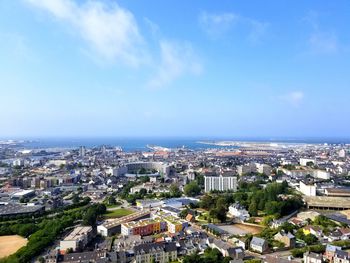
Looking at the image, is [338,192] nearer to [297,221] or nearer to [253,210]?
[253,210]

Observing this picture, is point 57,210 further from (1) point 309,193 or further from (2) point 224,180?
(1) point 309,193

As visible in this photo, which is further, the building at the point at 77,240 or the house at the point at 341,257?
the building at the point at 77,240

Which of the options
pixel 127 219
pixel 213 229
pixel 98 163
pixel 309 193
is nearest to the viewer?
pixel 213 229

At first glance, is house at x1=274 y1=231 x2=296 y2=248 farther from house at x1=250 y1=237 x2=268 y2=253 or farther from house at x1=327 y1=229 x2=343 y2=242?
house at x1=327 y1=229 x2=343 y2=242

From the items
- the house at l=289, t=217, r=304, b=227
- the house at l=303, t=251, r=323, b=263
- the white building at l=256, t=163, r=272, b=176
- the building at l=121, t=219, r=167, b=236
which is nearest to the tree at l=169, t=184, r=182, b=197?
the building at l=121, t=219, r=167, b=236

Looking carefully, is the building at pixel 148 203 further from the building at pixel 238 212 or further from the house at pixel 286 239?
the house at pixel 286 239

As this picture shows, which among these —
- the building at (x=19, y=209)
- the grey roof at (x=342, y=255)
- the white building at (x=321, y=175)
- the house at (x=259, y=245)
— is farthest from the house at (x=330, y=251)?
the white building at (x=321, y=175)

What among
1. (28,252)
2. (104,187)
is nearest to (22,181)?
(104,187)

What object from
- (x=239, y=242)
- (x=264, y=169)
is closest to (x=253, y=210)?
(x=239, y=242)
